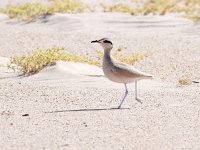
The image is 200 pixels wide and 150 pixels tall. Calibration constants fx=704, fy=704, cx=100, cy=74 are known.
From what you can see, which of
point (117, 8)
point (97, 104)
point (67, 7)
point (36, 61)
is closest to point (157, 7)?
point (117, 8)

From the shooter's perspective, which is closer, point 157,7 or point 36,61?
point 36,61

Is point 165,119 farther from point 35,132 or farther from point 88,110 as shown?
point 35,132

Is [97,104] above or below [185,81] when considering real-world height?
above

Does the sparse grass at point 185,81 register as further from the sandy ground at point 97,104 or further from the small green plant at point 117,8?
the small green plant at point 117,8

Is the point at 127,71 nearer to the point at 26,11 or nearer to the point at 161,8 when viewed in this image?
the point at 26,11

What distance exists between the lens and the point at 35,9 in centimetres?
2548

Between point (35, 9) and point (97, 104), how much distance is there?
15463mm

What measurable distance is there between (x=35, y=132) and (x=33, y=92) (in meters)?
2.82

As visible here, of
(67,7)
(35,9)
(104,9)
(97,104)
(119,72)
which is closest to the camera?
(119,72)

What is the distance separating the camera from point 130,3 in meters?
30.3

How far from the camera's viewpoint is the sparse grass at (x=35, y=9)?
24.3m

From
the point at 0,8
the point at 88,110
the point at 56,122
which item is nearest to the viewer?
the point at 56,122

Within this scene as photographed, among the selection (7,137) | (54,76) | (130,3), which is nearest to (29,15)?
(130,3)

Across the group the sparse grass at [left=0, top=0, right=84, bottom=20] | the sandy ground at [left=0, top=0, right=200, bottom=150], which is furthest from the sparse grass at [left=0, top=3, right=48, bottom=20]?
the sandy ground at [left=0, top=0, right=200, bottom=150]
